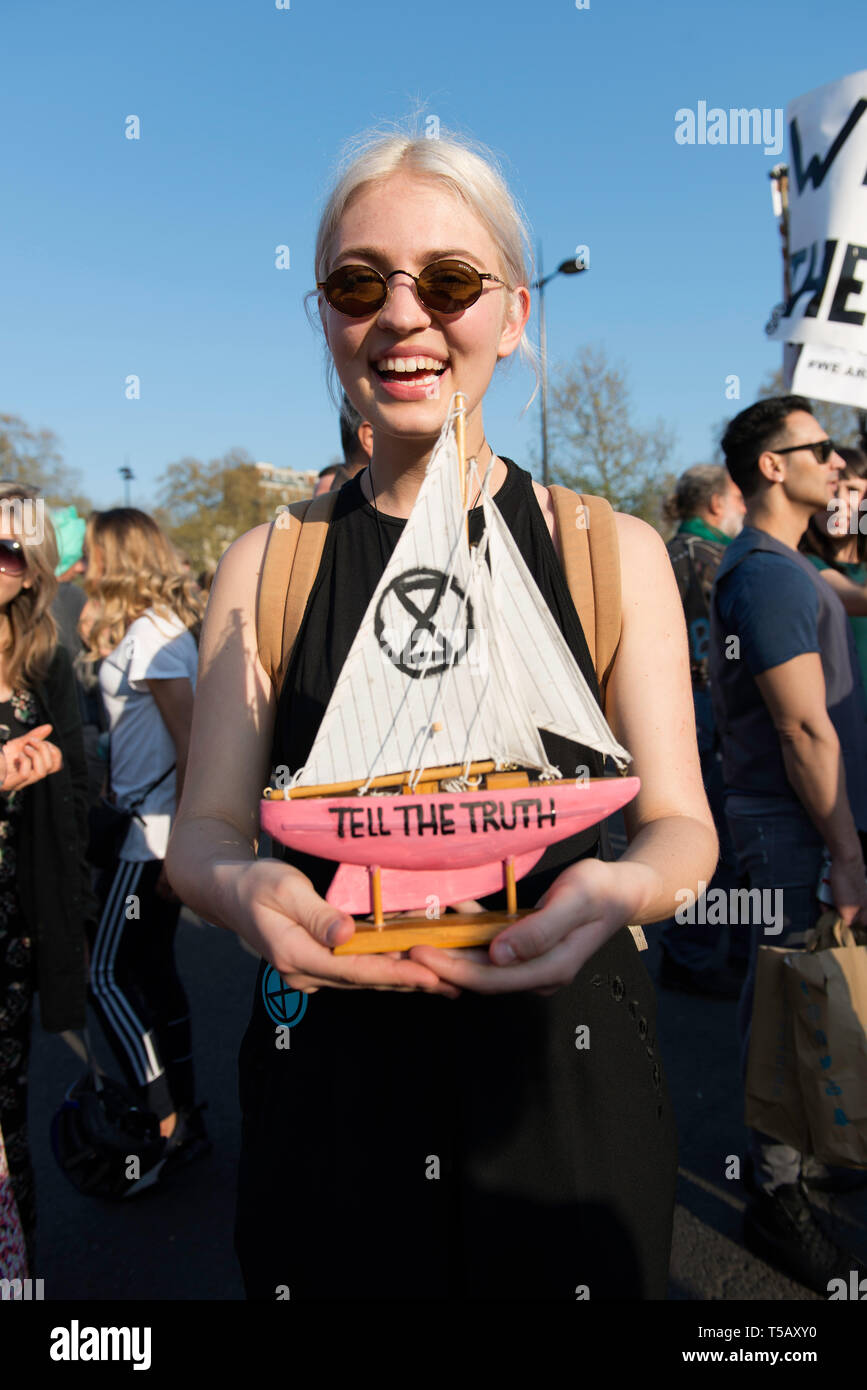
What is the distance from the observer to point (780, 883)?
333 cm

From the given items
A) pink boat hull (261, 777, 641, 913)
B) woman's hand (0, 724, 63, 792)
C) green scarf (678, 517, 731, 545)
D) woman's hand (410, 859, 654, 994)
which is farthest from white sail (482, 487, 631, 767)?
green scarf (678, 517, 731, 545)

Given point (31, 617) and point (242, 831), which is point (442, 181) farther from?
point (31, 617)

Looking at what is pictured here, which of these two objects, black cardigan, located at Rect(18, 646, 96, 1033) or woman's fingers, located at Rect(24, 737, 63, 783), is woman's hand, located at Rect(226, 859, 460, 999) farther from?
black cardigan, located at Rect(18, 646, 96, 1033)

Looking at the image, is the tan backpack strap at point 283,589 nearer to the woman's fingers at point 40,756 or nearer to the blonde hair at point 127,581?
the woman's fingers at point 40,756

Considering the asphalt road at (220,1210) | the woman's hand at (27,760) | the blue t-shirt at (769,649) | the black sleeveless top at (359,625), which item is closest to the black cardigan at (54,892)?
the woman's hand at (27,760)

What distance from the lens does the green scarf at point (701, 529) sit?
19.3ft

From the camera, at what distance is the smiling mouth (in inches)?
59.6

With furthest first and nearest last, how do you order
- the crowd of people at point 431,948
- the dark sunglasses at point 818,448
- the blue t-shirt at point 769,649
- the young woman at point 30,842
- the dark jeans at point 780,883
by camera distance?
the dark sunglasses at point 818,448 → the dark jeans at point 780,883 → the blue t-shirt at point 769,649 → the young woman at point 30,842 → the crowd of people at point 431,948

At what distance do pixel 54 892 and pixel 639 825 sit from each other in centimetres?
225

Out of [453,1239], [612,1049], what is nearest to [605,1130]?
[612,1049]

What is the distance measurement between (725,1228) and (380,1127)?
8.98 feet

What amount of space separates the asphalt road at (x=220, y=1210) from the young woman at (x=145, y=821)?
0.91ft

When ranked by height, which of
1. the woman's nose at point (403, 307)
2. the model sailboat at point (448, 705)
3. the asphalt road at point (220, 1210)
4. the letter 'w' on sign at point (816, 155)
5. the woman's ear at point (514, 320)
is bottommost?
the asphalt road at point (220, 1210)

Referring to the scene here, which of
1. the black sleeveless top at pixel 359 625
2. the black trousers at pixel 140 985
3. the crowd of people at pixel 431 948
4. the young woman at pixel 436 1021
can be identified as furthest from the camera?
the black trousers at pixel 140 985
